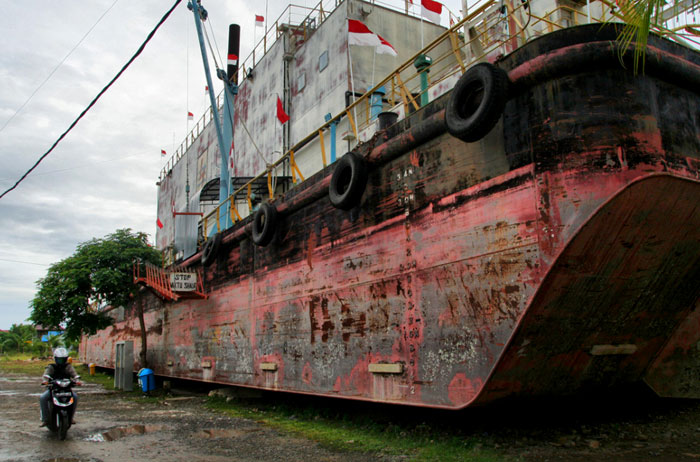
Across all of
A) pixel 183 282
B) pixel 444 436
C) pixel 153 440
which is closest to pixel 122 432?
pixel 153 440

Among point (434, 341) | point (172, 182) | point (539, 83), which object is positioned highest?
point (172, 182)

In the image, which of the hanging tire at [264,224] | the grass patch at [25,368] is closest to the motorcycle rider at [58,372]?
the hanging tire at [264,224]

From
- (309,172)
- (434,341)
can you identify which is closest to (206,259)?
(309,172)

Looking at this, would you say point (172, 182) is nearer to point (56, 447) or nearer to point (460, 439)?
point (56, 447)

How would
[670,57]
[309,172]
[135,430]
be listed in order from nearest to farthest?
[670,57] < [135,430] < [309,172]

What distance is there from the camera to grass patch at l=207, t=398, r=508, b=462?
19.3 ft

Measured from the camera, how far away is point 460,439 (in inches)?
245

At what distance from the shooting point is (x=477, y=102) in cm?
602

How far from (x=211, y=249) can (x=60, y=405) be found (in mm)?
6619

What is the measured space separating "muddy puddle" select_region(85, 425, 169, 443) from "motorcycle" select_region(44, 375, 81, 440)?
0.38 m

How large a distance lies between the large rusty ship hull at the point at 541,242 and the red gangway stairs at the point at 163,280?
7.20m

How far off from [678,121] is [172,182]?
31052 millimetres

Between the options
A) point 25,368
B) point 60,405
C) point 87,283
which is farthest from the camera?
point 25,368

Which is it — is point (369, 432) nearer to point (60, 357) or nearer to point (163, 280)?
point (60, 357)
